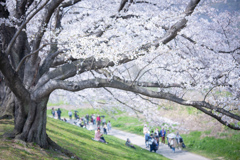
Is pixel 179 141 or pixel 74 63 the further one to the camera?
pixel 179 141

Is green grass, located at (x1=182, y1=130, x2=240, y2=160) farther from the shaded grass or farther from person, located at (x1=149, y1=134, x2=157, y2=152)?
the shaded grass

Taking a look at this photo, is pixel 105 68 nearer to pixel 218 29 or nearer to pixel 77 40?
pixel 77 40

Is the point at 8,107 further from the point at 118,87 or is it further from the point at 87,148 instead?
the point at 118,87

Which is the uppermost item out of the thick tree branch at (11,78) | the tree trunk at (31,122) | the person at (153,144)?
the thick tree branch at (11,78)

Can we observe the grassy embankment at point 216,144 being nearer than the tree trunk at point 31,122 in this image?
No

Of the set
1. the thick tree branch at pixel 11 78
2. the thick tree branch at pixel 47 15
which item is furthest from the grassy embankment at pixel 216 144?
the thick tree branch at pixel 47 15

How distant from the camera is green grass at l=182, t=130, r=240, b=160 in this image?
13.6 metres

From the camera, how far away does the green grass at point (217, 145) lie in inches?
537

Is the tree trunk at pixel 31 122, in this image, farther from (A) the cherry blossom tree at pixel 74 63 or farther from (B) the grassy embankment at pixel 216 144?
(B) the grassy embankment at pixel 216 144

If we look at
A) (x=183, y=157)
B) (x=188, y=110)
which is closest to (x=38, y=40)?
(x=183, y=157)

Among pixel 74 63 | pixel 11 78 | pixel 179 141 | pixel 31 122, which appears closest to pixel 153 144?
pixel 179 141

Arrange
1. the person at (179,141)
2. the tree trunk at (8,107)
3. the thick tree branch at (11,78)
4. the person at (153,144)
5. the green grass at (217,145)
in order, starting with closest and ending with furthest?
the thick tree branch at (11,78) < the tree trunk at (8,107) < the green grass at (217,145) < the person at (153,144) < the person at (179,141)

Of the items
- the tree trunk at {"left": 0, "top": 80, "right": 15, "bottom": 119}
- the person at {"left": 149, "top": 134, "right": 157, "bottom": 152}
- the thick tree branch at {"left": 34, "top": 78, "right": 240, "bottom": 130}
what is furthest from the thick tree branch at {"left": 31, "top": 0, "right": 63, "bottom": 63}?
the person at {"left": 149, "top": 134, "right": 157, "bottom": 152}

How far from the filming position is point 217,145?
48.9 feet
